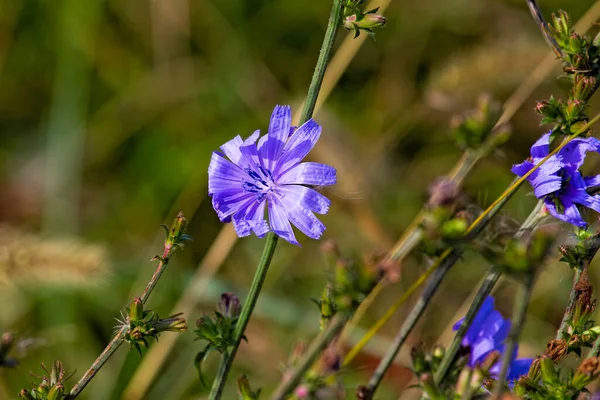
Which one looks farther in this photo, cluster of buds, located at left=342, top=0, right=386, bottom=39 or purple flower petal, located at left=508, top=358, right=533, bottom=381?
purple flower petal, located at left=508, top=358, right=533, bottom=381

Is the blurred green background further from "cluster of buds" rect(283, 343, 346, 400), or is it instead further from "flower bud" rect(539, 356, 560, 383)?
"cluster of buds" rect(283, 343, 346, 400)

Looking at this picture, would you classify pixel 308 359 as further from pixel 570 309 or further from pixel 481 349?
pixel 570 309

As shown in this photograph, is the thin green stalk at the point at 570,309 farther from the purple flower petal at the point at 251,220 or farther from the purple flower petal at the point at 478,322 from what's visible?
the purple flower petal at the point at 251,220

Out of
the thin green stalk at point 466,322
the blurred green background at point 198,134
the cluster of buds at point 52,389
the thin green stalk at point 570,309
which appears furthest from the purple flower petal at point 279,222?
the blurred green background at point 198,134

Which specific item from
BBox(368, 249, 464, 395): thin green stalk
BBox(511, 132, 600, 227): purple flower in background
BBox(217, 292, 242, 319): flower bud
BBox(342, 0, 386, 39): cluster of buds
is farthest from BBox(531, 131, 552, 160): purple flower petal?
BBox(217, 292, 242, 319): flower bud

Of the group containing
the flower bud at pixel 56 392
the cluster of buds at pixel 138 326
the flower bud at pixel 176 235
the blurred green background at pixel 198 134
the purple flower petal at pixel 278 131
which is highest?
the blurred green background at pixel 198 134

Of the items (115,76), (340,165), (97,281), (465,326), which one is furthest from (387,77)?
(465,326)

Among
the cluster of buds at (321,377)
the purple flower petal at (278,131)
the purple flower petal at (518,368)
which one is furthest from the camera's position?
the purple flower petal at (518,368)
